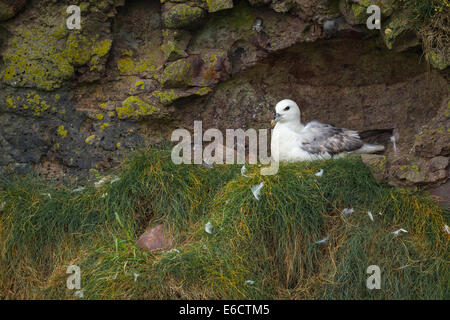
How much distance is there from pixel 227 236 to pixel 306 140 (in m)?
1.33

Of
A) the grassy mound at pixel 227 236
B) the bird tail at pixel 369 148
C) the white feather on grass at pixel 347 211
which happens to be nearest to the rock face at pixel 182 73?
the bird tail at pixel 369 148

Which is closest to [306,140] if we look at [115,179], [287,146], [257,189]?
[287,146]

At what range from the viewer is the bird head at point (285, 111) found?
5.02 metres

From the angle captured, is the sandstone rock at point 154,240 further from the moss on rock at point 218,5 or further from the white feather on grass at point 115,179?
the moss on rock at point 218,5

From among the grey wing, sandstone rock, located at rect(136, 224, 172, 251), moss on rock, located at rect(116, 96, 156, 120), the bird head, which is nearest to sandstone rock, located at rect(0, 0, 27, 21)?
moss on rock, located at rect(116, 96, 156, 120)

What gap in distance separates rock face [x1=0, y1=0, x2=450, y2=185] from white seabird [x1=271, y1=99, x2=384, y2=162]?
44cm

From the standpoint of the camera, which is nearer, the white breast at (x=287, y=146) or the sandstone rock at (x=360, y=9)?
the sandstone rock at (x=360, y=9)

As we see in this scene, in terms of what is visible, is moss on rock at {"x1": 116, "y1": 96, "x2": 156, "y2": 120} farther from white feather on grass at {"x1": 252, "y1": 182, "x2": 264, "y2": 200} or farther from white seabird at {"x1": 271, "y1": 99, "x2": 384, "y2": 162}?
white feather on grass at {"x1": 252, "y1": 182, "x2": 264, "y2": 200}

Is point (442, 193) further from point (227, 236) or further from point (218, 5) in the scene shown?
point (218, 5)

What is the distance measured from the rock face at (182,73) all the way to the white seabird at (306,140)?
440mm

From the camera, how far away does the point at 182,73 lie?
5.07 meters

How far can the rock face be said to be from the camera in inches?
195

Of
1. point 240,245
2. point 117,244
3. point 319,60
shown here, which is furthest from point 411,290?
point 319,60

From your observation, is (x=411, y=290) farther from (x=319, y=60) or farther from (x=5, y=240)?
(x=5, y=240)
